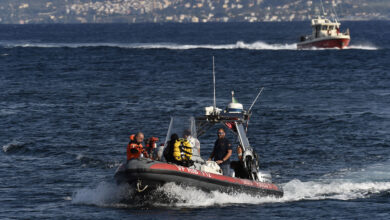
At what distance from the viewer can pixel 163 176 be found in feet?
55.4

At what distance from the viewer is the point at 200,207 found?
1789 centimetres

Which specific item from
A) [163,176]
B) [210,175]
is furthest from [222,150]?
[163,176]

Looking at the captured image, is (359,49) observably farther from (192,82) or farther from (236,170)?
(236,170)

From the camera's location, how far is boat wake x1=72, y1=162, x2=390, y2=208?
17531 mm

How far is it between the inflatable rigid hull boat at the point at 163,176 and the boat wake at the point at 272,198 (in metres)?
0.19

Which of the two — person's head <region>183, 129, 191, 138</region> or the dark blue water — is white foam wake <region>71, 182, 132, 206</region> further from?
person's head <region>183, 129, 191, 138</region>

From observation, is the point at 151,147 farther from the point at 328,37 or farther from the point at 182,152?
the point at 328,37

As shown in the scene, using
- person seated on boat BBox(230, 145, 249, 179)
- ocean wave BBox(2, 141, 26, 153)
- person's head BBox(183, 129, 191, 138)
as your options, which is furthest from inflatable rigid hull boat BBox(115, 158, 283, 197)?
ocean wave BBox(2, 141, 26, 153)

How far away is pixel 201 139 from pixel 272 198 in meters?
10.4

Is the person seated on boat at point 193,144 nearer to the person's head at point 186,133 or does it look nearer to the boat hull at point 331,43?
the person's head at point 186,133

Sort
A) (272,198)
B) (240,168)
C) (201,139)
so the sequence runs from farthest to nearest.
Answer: (201,139)
(272,198)
(240,168)

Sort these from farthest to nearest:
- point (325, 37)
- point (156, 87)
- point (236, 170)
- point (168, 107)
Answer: point (325, 37) < point (156, 87) < point (168, 107) < point (236, 170)

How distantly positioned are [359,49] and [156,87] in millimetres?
46079

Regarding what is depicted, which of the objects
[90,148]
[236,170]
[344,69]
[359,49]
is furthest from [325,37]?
[236,170]
